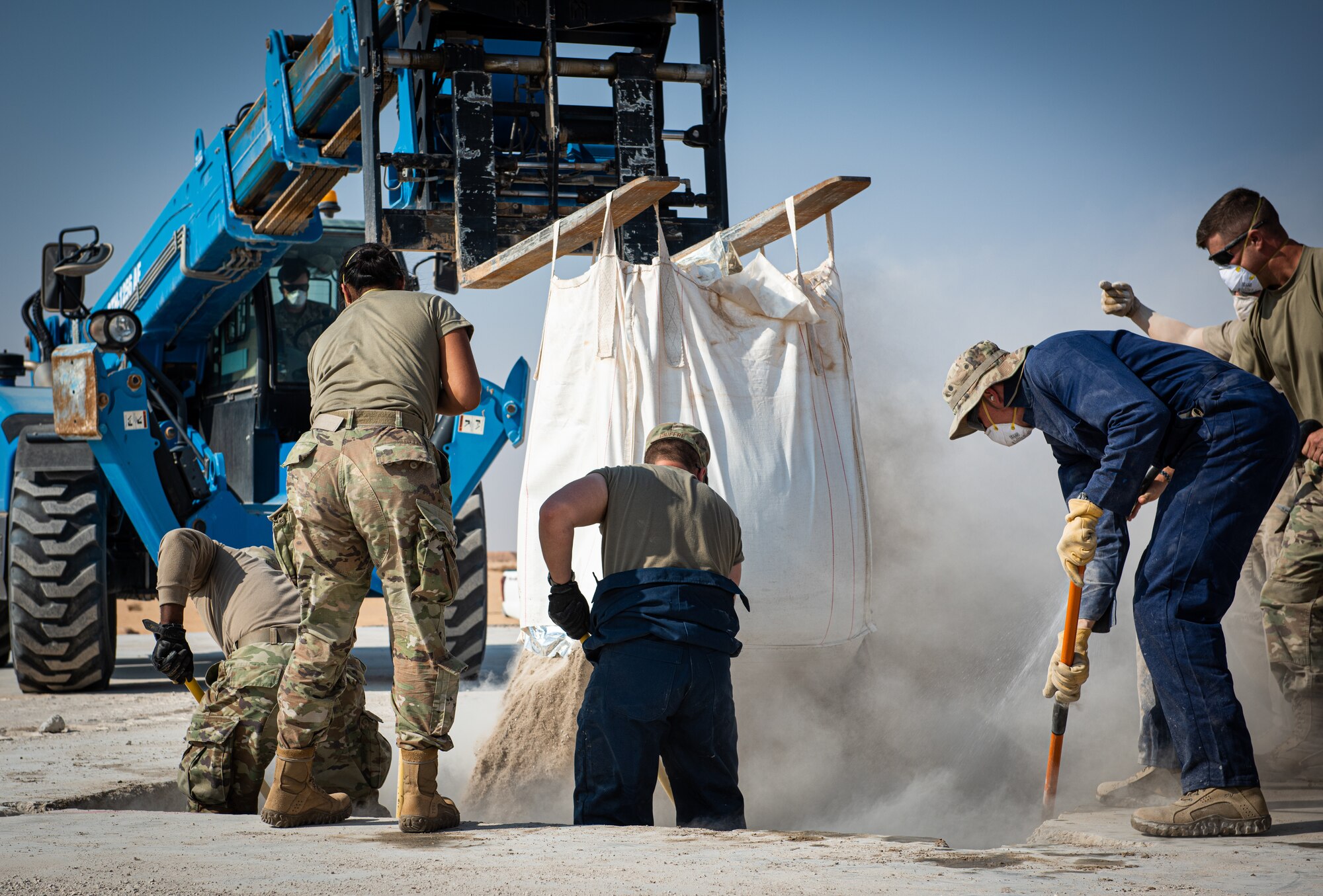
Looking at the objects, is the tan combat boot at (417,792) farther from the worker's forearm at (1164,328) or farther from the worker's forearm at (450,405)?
the worker's forearm at (1164,328)

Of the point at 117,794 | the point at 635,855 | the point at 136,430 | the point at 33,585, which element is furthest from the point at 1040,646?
the point at 33,585

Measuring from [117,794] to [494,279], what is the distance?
219cm

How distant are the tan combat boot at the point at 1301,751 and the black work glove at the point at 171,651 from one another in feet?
11.5

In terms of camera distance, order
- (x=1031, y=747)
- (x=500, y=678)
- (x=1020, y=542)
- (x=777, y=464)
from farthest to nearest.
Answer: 1. (x=500, y=678)
2. (x=1020, y=542)
3. (x=1031, y=747)
4. (x=777, y=464)

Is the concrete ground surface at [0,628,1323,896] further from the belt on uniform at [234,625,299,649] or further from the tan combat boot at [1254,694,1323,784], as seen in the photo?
the belt on uniform at [234,625,299,649]

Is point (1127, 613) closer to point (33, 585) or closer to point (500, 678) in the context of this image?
point (500, 678)

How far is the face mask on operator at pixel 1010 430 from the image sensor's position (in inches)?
145

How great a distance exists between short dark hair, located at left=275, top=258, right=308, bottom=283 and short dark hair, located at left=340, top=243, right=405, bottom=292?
15.3 ft

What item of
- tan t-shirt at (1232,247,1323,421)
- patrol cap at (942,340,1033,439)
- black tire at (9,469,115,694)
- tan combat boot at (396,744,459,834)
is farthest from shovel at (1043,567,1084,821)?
black tire at (9,469,115,694)

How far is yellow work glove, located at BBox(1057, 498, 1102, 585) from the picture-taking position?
3318 mm

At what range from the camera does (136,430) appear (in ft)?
23.2

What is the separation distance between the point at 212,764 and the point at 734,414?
199cm

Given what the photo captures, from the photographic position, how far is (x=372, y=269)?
3648mm

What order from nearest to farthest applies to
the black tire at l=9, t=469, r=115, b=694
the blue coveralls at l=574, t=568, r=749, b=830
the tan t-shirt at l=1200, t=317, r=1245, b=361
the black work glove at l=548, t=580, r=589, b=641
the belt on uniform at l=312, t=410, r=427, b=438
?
the belt on uniform at l=312, t=410, r=427, b=438 → the blue coveralls at l=574, t=568, r=749, b=830 → the black work glove at l=548, t=580, r=589, b=641 → the tan t-shirt at l=1200, t=317, r=1245, b=361 → the black tire at l=9, t=469, r=115, b=694
